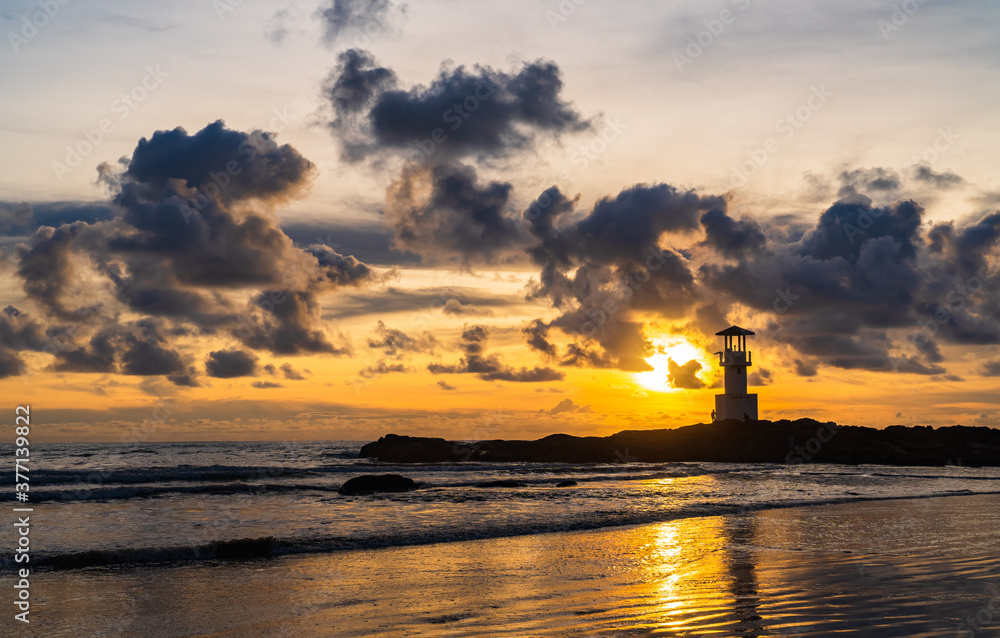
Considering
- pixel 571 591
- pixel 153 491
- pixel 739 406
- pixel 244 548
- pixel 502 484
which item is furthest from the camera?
pixel 739 406

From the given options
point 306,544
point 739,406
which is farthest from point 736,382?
point 306,544

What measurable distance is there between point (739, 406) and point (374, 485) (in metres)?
43.5

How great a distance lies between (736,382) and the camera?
205 feet

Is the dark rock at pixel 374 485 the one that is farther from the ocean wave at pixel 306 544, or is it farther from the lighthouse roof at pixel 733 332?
the lighthouse roof at pixel 733 332

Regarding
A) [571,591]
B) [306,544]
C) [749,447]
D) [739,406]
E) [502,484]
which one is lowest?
[749,447]

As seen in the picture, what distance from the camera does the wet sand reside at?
8.97 metres

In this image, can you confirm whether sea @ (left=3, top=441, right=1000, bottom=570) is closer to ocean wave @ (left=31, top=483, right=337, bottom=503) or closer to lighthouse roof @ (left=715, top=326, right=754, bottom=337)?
ocean wave @ (left=31, top=483, right=337, bottom=503)

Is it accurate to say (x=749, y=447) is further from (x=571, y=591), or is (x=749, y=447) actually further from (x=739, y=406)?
(x=571, y=591)

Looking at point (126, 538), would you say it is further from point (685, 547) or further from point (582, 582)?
point (685, 547)

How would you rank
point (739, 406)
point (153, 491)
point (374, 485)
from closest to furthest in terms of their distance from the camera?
point (374, 485)
point (153, 491)
point (739, 406)

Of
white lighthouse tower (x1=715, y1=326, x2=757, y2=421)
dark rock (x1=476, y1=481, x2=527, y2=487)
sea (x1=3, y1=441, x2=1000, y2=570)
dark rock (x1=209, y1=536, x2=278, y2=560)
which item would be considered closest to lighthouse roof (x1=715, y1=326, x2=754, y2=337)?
white lighthouse tower (x1=715, y1=326, x2=757, y2=421)

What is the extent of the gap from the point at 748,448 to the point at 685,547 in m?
47.3

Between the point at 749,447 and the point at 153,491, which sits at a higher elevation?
the point at 153,491

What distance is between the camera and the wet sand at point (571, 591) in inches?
353
